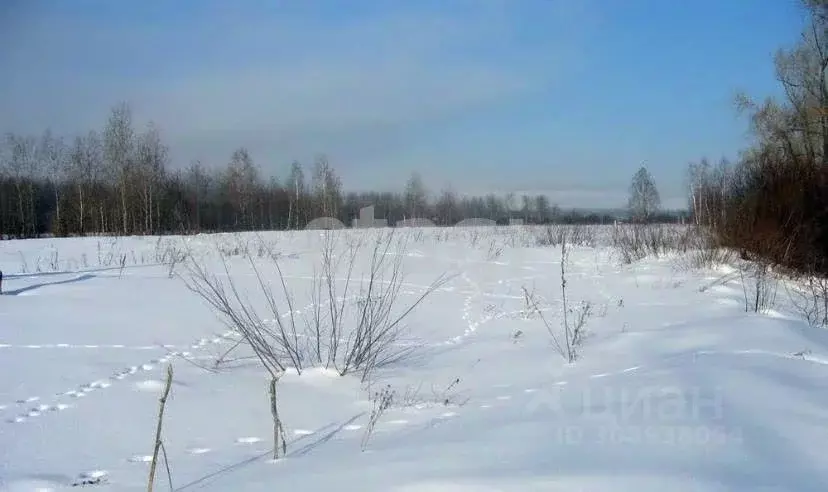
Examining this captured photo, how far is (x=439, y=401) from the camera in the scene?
427cm

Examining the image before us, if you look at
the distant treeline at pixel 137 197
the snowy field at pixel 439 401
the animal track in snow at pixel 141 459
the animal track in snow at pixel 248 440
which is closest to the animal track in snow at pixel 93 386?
the snowy field at pixel 439 401

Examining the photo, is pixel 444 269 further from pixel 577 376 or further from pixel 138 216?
pixel 138 216

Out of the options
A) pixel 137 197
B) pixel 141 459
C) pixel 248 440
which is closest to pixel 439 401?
pixel 248 440

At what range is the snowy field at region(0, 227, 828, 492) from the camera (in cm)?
252

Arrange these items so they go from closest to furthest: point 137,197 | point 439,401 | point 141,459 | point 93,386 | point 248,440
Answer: point 141,459, point 248,440, point 439,401, point 93,386, point 137,197

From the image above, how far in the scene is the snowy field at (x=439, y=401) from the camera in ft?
8.28

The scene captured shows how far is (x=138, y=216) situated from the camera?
36156 millimetres

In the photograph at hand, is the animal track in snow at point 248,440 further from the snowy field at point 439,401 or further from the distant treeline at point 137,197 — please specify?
the distant treeline at point 137,197

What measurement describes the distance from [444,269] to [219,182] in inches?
1477

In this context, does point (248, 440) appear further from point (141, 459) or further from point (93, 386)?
point (93, 386)

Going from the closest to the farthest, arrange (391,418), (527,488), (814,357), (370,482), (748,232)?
1. (527,488)
2. (370,482)
3. (391,418)
4. (814,357)
5. (748,232)

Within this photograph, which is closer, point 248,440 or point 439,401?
point 248,440

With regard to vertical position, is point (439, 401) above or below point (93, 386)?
below

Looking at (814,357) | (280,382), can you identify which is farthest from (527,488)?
(814,357)
